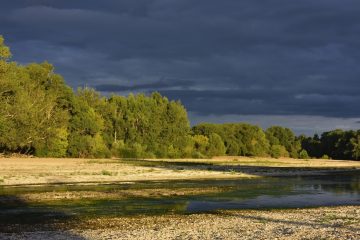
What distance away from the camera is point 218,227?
21875 mm

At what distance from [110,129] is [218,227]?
102473 mm

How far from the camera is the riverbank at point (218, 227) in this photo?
19.5 m

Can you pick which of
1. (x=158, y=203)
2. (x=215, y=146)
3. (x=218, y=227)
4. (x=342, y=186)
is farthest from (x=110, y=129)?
(x=218, y=227)


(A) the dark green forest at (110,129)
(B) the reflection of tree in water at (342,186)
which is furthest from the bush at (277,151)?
(B) the reflection of tree in water at (342,186)

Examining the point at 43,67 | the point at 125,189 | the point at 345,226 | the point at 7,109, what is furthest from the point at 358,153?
the point at 345,226

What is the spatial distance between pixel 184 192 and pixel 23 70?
65.2 meters

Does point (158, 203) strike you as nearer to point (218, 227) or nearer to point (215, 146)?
point (218, 227)

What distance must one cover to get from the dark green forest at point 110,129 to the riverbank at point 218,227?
52932mm

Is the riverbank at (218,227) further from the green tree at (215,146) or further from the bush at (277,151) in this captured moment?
the bush at (277,151)

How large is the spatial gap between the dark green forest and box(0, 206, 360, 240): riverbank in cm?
5293

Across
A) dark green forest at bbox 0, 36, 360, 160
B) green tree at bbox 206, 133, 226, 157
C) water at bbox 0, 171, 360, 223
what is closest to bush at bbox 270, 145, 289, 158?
dark green forest at bbox 0, 36, 360, 160

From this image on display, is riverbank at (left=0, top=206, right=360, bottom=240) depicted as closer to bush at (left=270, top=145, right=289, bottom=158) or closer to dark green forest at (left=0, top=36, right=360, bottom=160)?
dark green forest at (left=0, top=36, right=360, bottom=160)

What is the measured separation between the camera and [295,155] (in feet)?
560

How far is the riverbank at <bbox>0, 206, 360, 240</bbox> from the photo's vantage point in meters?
19.5
